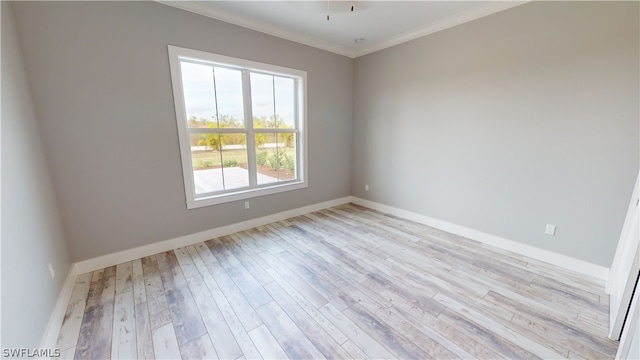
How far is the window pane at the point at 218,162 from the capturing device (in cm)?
283

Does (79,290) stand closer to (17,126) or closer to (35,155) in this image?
(35,155)

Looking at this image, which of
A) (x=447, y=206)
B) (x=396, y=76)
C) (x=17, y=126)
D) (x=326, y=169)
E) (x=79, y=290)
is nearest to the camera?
(x=17, y=126)

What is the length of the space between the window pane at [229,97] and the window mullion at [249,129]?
50mm

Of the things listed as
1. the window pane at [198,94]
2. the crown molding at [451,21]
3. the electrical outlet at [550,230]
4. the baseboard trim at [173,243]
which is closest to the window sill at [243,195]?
the baseboard trim at [173,243]

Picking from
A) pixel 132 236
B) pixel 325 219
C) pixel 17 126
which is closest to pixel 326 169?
pixel 325 219

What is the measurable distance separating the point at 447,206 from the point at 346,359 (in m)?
2.48

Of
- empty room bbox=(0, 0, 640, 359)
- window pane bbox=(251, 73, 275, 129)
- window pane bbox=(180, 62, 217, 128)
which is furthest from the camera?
window pane bbox=(251, 73, 275, 129)

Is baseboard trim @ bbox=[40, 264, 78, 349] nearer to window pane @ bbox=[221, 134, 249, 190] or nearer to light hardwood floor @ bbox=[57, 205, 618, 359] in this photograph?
light hardwood floor @ bbox=[57, 205, 618, 359]

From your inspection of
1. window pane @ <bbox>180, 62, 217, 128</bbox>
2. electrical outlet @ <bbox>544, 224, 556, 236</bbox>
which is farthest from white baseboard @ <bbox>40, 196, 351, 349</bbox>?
electrical outlet @ <bbox>544, 224, 556, 236</bbox>

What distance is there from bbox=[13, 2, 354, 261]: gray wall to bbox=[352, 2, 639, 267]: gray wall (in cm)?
235

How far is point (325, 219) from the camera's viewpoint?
3.67 metres

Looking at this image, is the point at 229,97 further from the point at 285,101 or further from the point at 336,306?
the point at 336,306

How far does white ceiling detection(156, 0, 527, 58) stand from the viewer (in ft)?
8.10

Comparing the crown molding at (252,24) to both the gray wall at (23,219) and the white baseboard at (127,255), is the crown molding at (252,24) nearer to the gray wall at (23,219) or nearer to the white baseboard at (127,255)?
the gray wall at (23,219)
